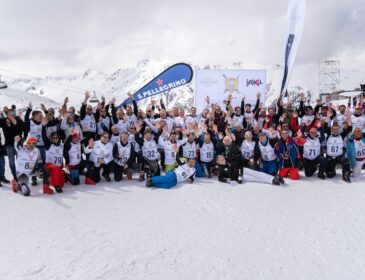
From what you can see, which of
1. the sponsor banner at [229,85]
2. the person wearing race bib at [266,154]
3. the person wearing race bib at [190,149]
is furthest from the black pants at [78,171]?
the sponsor banner at [229,85]

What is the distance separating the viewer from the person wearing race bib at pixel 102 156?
7.97m

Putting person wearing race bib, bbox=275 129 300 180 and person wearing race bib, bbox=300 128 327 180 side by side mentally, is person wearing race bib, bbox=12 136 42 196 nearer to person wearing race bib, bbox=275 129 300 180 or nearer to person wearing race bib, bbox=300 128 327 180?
person wearing race bib, bbox=275 129 300 180

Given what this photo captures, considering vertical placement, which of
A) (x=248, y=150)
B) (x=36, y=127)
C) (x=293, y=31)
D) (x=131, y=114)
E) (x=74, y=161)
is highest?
(x=293, y=31)

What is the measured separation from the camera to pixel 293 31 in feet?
38.9

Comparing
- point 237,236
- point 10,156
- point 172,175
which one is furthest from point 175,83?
point 237,236

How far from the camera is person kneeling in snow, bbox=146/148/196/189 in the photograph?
291 inches

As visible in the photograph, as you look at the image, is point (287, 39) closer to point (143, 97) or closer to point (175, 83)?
point (175, 83)

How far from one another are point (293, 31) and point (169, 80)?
4832mm

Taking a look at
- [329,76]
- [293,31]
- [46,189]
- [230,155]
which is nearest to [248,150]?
[230,155]

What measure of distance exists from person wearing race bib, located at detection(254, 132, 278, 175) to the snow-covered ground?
3.65 ft

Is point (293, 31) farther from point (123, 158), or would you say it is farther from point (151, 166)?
point (123, 158)

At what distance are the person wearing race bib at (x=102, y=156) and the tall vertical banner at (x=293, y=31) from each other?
268 inches

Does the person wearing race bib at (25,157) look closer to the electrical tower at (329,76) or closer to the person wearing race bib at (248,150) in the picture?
the person wearing race bib at (248,150)

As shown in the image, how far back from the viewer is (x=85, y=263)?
3.99 m
